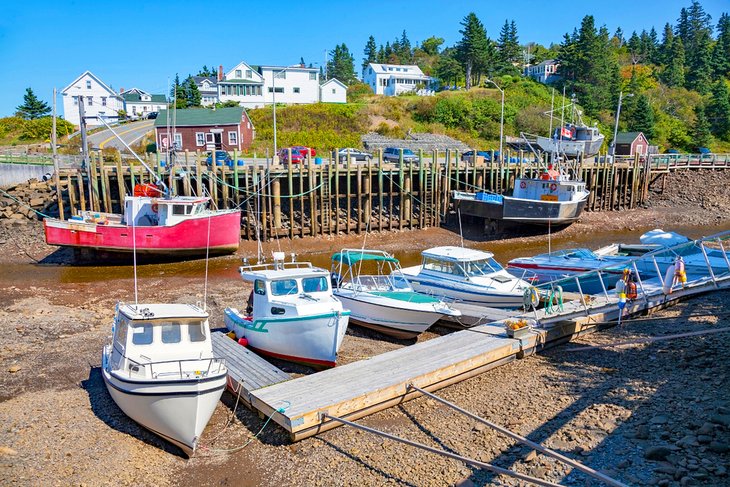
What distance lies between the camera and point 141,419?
947 centimetres

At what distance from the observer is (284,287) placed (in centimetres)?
1262

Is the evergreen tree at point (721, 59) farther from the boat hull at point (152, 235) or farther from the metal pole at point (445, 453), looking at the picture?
the metal pole at point (445, 453)

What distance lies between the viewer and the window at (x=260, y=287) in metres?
12.6

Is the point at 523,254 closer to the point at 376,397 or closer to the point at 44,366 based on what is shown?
the point at 376,397

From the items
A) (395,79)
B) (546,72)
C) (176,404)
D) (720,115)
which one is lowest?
(176,404)

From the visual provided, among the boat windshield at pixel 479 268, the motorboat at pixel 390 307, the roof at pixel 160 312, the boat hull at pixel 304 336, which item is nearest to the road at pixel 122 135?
the motorboat at pixel 390 307

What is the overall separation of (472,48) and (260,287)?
70516 millimetres

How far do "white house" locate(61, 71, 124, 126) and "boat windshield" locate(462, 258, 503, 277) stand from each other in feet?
187

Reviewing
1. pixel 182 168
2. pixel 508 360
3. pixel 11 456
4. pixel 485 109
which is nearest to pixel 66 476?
pixel 11 456

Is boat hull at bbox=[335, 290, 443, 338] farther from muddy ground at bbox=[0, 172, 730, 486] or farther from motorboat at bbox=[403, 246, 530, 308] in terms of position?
motorboat at bbox=[403, 246, 530, 308]

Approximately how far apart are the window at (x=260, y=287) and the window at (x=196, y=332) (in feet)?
7.90

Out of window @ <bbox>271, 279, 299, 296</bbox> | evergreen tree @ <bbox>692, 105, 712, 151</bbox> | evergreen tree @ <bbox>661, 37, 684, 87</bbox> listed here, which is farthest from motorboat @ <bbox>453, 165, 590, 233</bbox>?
evergreen tree @ <bbox>661, 37, 684, 87</bbox>

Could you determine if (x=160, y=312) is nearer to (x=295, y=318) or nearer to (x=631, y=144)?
(x=295, y=318)

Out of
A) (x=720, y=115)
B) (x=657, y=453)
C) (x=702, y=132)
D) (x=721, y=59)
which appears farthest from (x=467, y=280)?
(x=721, y=59)
